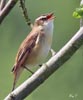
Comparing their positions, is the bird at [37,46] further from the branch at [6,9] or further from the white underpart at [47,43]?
the branch at [6,9]

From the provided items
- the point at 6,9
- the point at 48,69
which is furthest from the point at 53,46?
the point at 48,69

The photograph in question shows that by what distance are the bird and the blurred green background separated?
227 cm

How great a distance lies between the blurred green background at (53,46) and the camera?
4.59m

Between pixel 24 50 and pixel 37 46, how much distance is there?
0.12 m

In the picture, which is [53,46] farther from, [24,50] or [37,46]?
[24,50]

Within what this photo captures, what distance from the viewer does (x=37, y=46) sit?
1.93 meters

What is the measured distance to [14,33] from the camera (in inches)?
212

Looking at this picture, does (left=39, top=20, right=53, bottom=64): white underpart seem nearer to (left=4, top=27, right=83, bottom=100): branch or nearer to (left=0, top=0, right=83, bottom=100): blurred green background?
(left=4, top=27, right=83, bottom=100): branch

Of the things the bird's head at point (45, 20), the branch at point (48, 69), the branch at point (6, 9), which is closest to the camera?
the branch at point (48, 69)

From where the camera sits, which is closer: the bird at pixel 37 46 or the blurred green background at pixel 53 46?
the bird at pixel 37 46

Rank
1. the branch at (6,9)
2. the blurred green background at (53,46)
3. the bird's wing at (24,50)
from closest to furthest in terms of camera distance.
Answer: the branch at (6,9)
the bird's wing at (24,50)
the blurred green background at (53,46)

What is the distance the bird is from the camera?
182 centimetres

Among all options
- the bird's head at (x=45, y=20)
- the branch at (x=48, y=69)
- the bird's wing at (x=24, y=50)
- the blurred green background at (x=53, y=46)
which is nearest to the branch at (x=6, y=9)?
the branch at (x=48, y=69)

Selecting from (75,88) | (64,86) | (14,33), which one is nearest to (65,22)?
(14,33)
